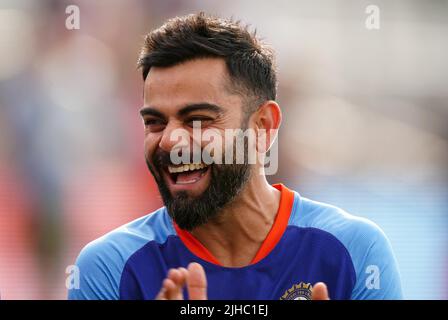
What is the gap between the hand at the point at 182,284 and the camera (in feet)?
6.40

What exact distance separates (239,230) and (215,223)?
10cm

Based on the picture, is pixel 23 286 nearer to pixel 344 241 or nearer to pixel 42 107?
pixel 42 107

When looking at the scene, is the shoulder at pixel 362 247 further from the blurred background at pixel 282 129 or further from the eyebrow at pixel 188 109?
the blurred background at pixel 282 129

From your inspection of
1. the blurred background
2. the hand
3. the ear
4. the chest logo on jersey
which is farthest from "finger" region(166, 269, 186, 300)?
the blurred background

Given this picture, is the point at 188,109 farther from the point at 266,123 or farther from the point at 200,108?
the point at 266,123

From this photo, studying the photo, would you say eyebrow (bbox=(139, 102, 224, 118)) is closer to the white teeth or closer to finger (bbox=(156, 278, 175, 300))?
the white teeth

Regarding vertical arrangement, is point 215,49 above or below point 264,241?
above

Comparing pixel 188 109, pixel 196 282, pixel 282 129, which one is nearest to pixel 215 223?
pixel 188 109

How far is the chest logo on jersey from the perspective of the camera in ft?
8.18

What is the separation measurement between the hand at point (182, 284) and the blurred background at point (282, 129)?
3.74 m

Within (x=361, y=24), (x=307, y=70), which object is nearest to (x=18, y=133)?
(x=307, y=70)

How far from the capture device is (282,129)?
6.15m

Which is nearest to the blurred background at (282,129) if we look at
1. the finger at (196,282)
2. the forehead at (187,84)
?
the forehead at (187,84)

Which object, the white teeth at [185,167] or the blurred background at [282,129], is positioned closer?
the white teeth at [185,167]
